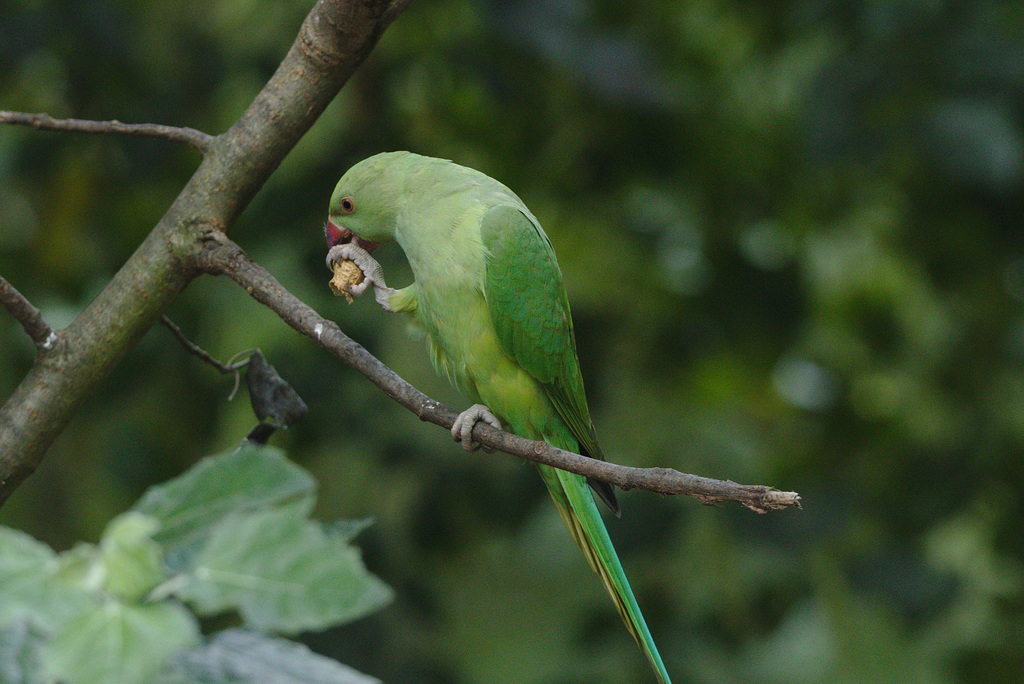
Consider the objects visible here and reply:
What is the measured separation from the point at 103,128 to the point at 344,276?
0.62m

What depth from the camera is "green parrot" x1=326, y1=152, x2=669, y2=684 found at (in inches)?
68.2

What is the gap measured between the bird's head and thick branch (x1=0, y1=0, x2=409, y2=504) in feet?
1.87

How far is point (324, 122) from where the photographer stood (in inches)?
115

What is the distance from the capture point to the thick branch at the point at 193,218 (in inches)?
42.2

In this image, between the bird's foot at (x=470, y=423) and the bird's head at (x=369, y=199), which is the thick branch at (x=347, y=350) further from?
the bird's head at (x=369, y=199)

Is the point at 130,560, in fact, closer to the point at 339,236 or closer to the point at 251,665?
the point at 251,665

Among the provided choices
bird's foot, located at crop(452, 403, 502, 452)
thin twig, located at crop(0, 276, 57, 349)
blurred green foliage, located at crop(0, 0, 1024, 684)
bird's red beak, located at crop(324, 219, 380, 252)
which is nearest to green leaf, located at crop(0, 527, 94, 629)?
thin twig, located at crop(0, 276, 57, 349)

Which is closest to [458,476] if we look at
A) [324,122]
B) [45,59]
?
[324,122]

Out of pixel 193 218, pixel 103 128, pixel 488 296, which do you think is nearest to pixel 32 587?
pixel 193 218

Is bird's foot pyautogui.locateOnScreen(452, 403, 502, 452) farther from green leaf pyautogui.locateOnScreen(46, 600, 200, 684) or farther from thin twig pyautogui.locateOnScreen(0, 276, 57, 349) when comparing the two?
green leaf pyautogui.locateOnScreen(46, 600, 200, 684)

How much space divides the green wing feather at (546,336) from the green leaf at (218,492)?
114 centimetres

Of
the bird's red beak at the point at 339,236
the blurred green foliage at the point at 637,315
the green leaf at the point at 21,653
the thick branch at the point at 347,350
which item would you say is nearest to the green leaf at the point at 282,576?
the green leaf at the point at 21,653

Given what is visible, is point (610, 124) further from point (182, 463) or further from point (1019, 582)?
point (1019, 582)

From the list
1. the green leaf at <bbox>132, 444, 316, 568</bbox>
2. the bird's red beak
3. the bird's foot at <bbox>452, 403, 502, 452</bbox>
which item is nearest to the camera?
the green leaf at <bbox>132, 444, 316, 568</bbox>
